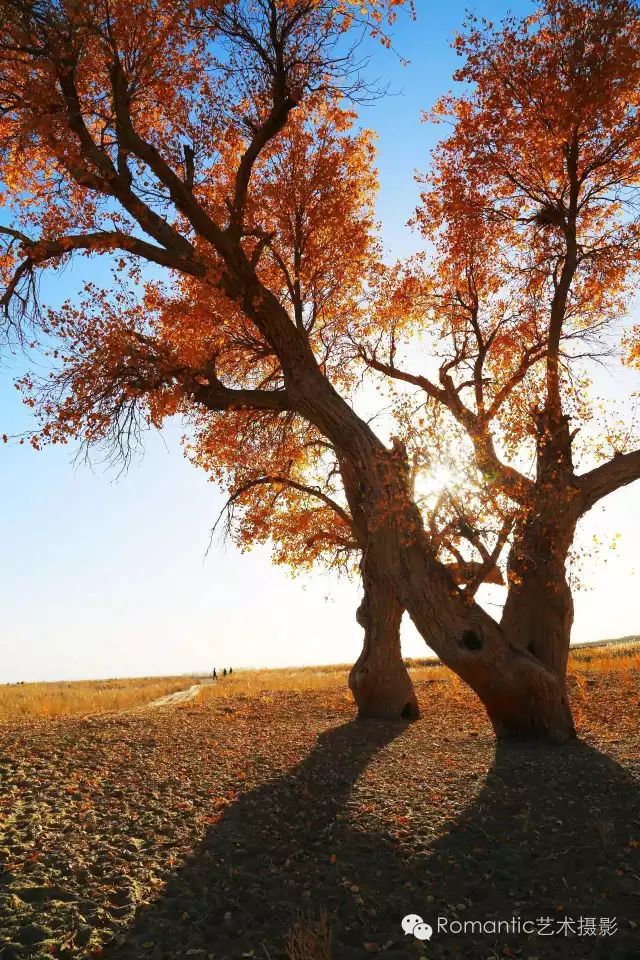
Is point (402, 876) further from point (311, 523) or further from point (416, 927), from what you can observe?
point (311, 523)

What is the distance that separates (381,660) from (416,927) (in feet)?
32.6

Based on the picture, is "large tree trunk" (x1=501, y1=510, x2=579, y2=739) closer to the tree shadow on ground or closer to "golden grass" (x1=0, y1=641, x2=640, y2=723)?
the tree shadow on ground


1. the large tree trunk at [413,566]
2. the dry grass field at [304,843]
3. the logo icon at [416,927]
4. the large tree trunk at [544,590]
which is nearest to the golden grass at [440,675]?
the large tree trunk at [544,590]

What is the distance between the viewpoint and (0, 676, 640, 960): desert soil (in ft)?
18.8

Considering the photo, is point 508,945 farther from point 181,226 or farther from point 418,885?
point 181,226

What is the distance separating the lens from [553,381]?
1323 cm

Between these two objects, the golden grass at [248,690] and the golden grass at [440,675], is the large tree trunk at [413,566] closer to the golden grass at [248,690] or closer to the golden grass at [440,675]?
the golden grass at [248,690]

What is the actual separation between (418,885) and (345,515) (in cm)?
1053

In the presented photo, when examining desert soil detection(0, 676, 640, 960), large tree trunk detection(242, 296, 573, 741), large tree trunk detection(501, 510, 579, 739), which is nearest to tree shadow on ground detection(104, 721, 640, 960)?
desert soil detection(0, 676, 640, 960)

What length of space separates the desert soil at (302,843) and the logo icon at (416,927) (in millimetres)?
76

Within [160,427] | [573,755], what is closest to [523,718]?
[573,755]

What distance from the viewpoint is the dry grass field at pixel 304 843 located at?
5.70 meters

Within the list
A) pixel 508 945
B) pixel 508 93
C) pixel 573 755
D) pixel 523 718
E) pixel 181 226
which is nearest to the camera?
pixel 508 945

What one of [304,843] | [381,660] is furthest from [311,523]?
[304,843]
